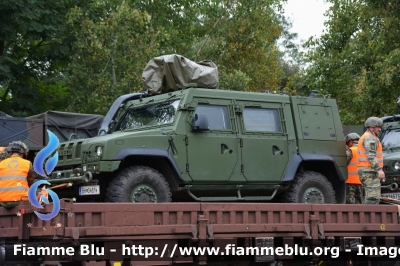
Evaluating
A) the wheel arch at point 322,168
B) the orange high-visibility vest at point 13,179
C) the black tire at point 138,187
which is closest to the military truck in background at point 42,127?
the black tire at point 138,187

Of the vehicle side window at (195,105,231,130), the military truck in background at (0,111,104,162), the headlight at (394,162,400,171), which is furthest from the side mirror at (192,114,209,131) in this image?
the military truck in background at (0,111,104,162)

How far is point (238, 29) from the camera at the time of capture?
2431cm

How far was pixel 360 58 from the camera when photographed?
20516mm

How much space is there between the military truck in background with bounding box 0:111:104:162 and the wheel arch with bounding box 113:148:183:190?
5.02 m

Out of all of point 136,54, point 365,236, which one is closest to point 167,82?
point 365,236

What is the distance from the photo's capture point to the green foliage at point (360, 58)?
63.2ft

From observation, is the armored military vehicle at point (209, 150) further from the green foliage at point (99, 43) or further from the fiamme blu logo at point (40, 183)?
the green foliage at point (99, 43)

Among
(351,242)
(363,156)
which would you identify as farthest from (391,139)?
(351,242)

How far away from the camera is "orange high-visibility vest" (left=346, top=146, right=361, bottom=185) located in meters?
11.4

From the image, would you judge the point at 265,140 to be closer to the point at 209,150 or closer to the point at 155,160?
the point at 209,150

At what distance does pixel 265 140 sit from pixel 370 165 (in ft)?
4.90

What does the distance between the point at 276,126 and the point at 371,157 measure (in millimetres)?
1426

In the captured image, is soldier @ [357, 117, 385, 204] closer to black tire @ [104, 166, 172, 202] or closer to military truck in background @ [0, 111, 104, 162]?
black tire @ [104, 166, 172, 202]

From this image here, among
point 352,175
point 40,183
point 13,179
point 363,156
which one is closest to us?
point 40,183
